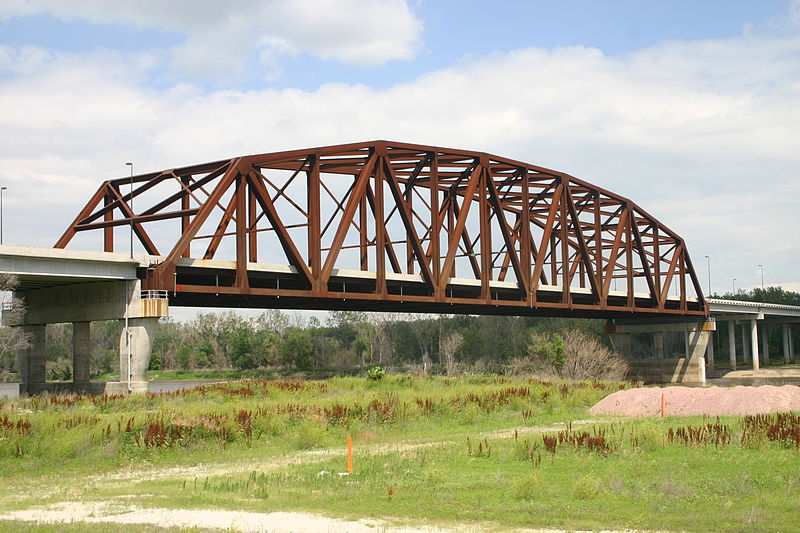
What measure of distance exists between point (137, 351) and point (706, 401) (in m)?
30.1

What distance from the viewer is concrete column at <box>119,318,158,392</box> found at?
46.8 m

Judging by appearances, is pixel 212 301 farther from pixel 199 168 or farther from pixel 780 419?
pixel 780 419

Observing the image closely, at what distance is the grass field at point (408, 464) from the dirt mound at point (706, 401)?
2.76 m

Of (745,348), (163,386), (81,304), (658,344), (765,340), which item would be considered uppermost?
(81,304)

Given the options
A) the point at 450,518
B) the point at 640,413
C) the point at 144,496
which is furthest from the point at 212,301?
the point at 450,518

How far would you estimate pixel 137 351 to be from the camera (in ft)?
156

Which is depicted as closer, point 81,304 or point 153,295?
point 153,295

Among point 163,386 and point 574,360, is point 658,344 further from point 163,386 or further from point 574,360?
point 163,386

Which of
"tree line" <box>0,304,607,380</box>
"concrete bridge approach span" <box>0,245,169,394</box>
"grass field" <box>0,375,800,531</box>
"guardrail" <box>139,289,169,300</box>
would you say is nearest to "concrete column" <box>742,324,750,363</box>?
"tree line" <box>0,304,607,380</box>

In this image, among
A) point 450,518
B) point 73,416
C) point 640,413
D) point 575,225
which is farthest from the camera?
point 575,225

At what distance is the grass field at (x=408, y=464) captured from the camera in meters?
17.0

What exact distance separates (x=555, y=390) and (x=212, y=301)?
24.7m

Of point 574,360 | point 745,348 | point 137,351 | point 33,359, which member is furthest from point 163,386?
point 745,348

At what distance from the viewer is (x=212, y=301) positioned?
58250 mm
